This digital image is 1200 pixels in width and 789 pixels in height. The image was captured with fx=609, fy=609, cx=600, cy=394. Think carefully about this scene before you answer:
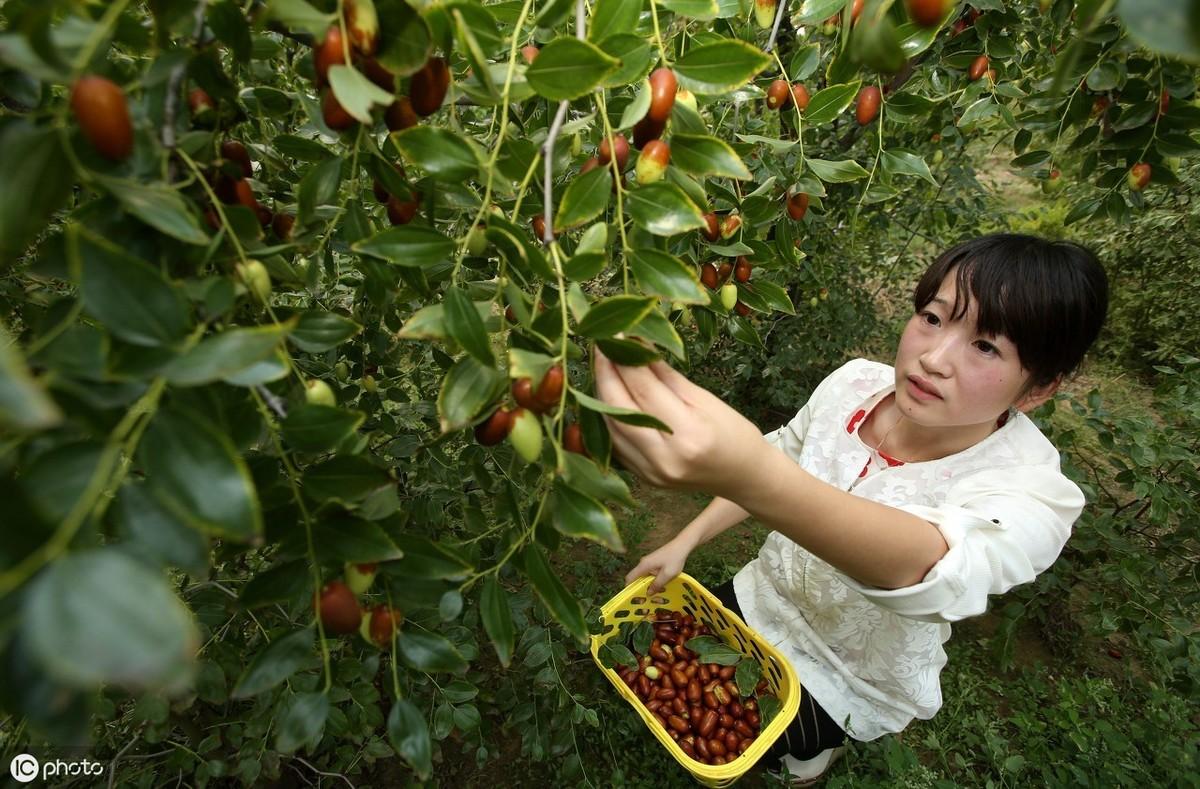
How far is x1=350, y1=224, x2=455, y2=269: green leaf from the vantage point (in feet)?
1.43

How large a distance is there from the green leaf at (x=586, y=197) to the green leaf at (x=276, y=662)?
0.34m

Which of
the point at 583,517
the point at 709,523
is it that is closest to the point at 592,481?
the point at 583,517

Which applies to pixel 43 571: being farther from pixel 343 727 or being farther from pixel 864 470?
pixel 864 470

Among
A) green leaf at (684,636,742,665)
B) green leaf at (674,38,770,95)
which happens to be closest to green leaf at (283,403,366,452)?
green leaf at (674,38,770,95)

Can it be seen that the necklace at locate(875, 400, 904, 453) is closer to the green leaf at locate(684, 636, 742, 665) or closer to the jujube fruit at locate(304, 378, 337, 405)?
the green leaf at locate(684, 636, 742, 665)

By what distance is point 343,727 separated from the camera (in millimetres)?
746

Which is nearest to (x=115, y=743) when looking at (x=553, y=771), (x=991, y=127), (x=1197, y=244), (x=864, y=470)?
(x=553, y=771)

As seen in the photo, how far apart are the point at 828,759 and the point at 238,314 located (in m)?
1.62

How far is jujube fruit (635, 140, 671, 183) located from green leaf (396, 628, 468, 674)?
1.23 feet

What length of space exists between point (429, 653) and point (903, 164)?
737 millimetres

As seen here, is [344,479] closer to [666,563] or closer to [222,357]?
[222,357]

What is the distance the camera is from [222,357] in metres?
0.27

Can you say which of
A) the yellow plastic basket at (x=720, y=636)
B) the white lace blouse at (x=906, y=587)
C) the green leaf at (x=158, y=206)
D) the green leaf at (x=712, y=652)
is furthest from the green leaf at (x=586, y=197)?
the green leaf at (x=712, y=652)

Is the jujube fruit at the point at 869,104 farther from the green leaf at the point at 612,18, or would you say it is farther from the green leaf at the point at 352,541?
the green leaf at the point at 352,541
